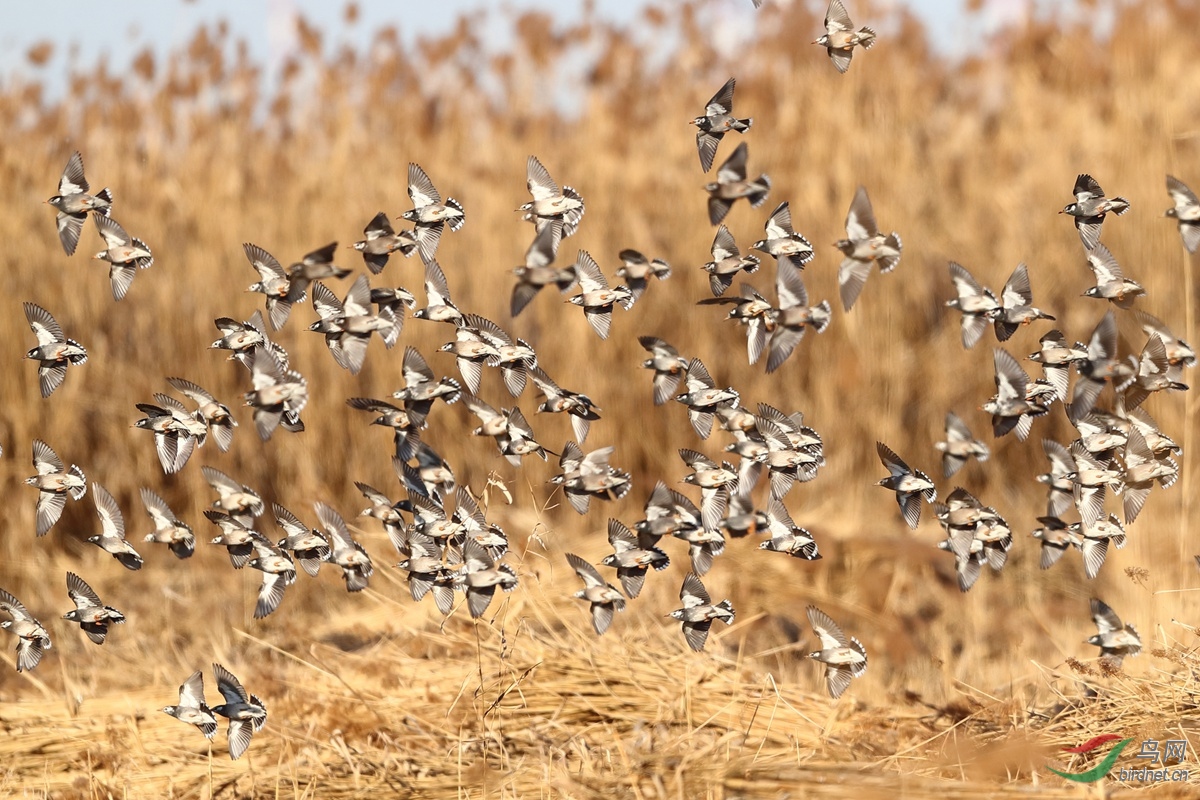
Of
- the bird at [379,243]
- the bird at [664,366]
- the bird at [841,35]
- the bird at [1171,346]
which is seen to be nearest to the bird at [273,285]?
the bird at [379,243]

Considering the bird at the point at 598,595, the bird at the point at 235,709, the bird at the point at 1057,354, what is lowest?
the bird at the point at 235,709

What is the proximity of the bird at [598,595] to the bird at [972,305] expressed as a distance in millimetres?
792

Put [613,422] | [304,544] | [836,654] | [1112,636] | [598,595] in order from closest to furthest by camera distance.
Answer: [304,544] < [598,595] < [836,654] < [1112,636] < [613,422]

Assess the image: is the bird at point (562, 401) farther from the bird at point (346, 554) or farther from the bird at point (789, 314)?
the bird at point (346, 554)

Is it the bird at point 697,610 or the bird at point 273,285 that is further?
the bird at point 697,610

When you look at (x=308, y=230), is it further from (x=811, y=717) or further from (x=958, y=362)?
(x=811, y=717)

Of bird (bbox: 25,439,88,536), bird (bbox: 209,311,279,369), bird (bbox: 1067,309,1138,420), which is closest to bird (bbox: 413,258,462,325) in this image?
bird (bbox: 209,311,279,369)

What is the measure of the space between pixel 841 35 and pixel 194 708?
1708 mm

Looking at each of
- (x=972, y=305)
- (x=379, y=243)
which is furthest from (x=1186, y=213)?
(x=379, y=243)

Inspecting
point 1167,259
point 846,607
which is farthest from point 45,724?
point 1167,259

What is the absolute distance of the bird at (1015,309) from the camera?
2.24 meters

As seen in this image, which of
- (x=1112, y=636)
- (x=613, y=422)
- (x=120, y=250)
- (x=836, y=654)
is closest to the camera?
(x=120, y=250)

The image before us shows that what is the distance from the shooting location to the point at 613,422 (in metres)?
5.59

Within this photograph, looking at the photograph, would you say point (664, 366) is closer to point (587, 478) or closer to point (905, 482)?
point (587, 478)
